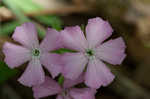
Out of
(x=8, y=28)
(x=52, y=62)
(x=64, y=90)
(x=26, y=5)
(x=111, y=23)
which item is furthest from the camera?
(x=111, y=23)

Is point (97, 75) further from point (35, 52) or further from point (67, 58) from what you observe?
point (35, 52)

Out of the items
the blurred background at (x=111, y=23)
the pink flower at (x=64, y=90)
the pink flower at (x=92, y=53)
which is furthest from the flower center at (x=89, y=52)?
the blurred background at (x=111, y=23)

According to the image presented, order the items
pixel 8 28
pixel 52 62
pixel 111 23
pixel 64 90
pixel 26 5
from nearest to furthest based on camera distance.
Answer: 1. pixel 52 62
2. pixel 64 90
3. pixel 8 28
4. pixel 26 5
5. pixel 111 23

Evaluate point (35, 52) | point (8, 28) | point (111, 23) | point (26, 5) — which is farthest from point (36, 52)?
point (111, 23)

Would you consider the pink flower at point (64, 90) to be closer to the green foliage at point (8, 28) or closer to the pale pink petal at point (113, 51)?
the pale pink petal at point (113, 51)

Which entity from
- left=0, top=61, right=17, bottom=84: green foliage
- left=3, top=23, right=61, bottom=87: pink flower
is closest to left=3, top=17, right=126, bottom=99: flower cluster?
left=3, top=23, right=61, bottom=87: pink flower

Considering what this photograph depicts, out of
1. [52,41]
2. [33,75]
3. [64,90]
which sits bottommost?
[64,90]

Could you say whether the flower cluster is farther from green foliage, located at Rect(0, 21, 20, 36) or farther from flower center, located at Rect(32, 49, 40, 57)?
green foliage, located at Rect(0, 21, 20, 36)
